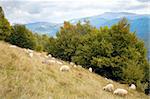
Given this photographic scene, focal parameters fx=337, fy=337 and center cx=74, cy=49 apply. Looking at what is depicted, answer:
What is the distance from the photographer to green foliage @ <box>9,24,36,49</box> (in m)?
61.5

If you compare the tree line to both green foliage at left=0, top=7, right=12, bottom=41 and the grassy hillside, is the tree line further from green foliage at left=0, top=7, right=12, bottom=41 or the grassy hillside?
the grassy hillside

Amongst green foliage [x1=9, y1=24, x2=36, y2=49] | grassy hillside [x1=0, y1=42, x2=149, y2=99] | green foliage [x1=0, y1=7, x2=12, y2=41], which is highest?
grassy hillside [x1=0, y1=42, x2=149, y2=99]

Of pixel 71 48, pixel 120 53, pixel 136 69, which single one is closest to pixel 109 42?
pixel 120 53

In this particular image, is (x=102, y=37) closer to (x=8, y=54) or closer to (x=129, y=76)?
(x=129, y=76)

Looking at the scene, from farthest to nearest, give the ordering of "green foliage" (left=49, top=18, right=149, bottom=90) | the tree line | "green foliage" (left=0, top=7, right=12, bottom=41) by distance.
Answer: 1. "green foliage" (left=0, top=7, right=12, bottom=41)
2. "green foliage" (left=49, top=18, right=149, bottom=90)
3. the tree line

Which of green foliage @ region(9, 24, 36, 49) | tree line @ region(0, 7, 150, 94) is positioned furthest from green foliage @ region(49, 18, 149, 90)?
green foliage @ region(9, 24, 36, 49)

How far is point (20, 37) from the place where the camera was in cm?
6309

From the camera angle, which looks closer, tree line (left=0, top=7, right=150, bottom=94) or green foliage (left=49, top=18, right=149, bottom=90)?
tree line (left=0, top=7, right=150, bottom=94)

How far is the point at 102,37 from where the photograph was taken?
41.6m

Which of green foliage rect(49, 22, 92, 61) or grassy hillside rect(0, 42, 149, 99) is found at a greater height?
grassy hillside rect(0, 42, 149, 99)

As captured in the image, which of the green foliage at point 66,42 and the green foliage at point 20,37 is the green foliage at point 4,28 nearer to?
the green foliage at point 20,37

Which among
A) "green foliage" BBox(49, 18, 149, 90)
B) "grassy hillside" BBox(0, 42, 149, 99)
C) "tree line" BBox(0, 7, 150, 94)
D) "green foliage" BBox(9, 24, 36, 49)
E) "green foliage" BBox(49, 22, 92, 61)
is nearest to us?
"grassy hillside" BBox(0, 42, 149, 99)

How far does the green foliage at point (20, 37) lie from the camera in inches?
2420

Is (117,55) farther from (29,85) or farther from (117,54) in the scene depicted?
(29,85)
